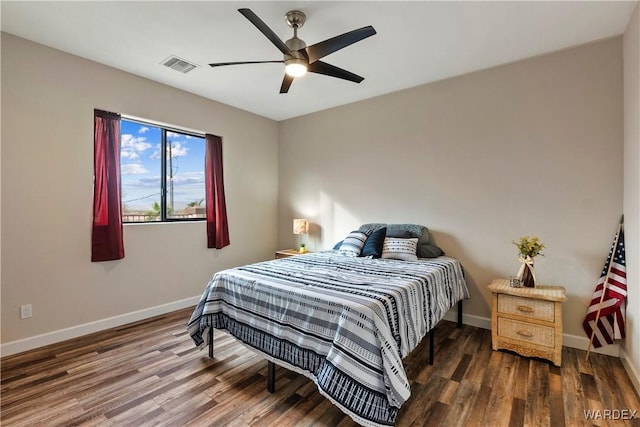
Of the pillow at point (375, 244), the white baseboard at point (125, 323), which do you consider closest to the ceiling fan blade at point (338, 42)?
the pillow at point (375, 244)

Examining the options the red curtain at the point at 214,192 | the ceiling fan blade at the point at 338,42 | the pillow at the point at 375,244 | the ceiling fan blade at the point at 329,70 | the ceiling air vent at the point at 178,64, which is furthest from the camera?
the red curtain at the point at 214,192

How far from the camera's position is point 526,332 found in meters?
2.55

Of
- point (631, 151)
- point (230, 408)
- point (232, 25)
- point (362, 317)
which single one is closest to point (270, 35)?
point (232, 25)

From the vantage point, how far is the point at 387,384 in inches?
62.3

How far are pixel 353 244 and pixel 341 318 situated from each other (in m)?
1.79

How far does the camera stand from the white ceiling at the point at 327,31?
2.23 metres

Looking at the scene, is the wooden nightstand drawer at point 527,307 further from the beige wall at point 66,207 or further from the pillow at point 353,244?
the beige wall at point 66,207

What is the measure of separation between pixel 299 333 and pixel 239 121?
3.52 m

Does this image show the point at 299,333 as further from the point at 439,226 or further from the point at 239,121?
the point at 239,121

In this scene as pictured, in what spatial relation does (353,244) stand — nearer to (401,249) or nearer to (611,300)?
(401,249)

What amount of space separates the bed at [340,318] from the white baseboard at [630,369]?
1.25m

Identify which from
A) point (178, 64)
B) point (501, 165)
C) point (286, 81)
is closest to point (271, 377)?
point (286, 81)

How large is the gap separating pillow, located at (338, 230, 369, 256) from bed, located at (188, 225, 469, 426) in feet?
1.60

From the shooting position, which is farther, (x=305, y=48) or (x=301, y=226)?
(x=301, y=226)
